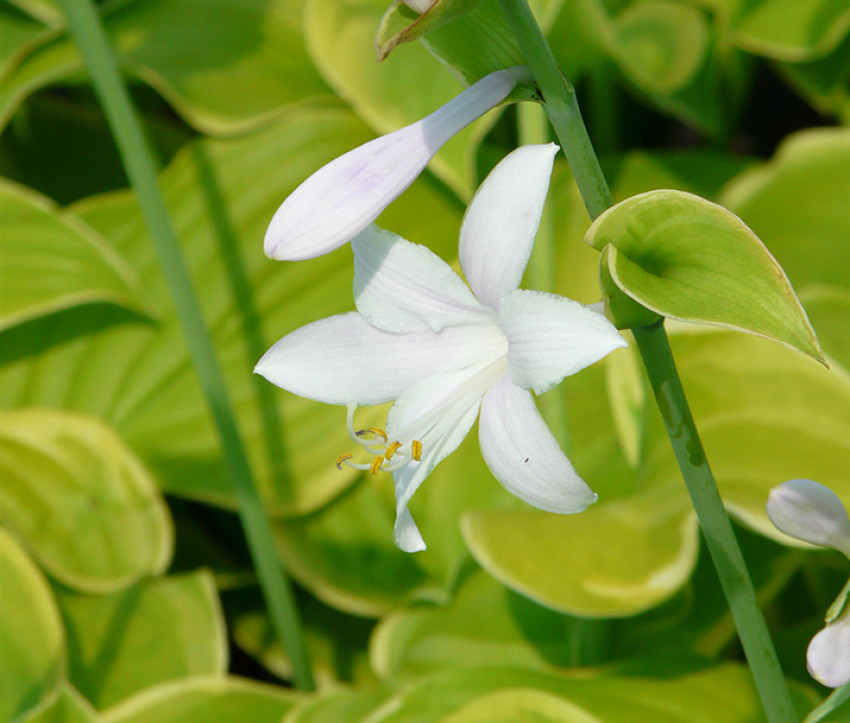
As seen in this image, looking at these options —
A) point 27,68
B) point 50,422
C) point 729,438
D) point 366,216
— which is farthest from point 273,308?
point 366,216

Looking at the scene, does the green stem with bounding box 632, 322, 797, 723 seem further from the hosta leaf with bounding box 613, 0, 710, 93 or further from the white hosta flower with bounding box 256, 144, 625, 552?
the hosta leaf with bounding box 613, 0, 710, 93

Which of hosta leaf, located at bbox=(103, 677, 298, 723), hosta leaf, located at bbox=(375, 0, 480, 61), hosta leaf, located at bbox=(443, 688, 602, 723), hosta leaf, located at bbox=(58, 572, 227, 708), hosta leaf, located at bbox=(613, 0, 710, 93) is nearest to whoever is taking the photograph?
hosta leaf, located at bbox=(375, 0, 480, 61)

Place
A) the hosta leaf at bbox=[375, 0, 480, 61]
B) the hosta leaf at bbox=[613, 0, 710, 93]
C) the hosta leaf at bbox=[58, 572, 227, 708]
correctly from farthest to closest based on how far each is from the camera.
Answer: the hosta leaf at bbox=[613, 0, 710, 93] → the hosta leaf at bbox=[58, 572, 227, 708] → the hosta leaf at bbox=[375, 0, 480, 61]

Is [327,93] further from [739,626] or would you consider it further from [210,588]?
[739,626]

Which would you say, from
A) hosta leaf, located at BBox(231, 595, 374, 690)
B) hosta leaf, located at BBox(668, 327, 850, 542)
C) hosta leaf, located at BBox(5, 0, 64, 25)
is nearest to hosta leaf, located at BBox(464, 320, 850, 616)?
hosta leaf, located at BBox(668, 327, 850, 542)

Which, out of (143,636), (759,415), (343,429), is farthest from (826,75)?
(143,636)

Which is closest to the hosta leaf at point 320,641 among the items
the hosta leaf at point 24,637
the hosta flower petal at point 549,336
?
the hosta leaf at point 24,637

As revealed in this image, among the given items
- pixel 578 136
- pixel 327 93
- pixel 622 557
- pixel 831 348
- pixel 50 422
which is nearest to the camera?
pixel 578 136
